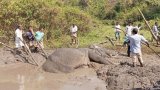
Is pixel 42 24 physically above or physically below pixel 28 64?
above

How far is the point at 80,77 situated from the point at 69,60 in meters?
1.03

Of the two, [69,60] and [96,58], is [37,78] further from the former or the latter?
[96,58]

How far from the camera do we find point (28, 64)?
1451 centimetres

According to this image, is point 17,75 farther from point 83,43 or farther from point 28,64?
point 83,43

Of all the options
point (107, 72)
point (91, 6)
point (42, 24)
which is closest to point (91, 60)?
point (107, 72)

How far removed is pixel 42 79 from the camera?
1280 cm

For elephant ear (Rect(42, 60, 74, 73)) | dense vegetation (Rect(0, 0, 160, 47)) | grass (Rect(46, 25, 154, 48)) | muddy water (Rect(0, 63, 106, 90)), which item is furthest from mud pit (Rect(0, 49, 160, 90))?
grass (Rect(46, 25, 154, 48))

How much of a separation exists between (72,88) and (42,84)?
1092 mm

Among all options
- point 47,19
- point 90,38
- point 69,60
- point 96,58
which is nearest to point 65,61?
point 69,60

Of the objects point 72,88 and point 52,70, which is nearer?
point 72,88

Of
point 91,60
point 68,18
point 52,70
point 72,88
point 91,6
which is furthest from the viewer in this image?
point 91,6

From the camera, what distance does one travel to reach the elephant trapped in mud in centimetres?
1367

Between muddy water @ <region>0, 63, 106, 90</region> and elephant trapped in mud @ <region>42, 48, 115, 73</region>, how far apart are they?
24cm

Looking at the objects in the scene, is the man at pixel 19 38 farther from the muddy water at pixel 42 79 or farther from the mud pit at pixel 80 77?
the muddy water at pixel 42 79
